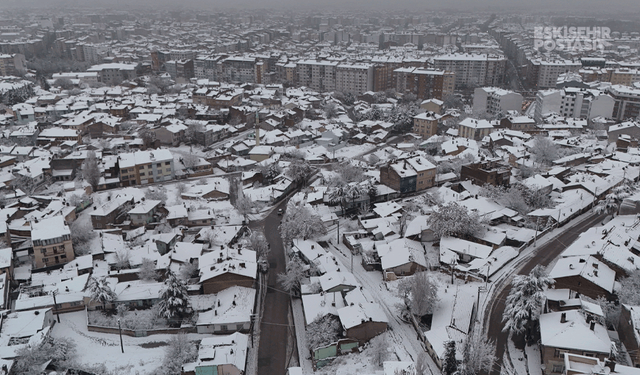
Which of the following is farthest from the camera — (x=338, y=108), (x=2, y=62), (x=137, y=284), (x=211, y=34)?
(x=211, y=34)

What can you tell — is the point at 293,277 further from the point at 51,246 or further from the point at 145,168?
the point at 145,168

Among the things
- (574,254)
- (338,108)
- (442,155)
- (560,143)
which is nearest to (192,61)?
(338,108)

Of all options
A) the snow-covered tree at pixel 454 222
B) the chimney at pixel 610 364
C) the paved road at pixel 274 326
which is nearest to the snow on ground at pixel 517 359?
the chimney at pixel 610 364

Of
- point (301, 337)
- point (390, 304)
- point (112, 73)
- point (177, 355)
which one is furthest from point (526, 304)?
point (112, 73)

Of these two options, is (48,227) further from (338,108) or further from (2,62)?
(2,62)

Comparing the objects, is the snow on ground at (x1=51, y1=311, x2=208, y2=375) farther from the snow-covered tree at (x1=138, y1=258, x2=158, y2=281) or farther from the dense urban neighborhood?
the snow-covered tree at (x1=138, y1=258, x2=158, y2=281)

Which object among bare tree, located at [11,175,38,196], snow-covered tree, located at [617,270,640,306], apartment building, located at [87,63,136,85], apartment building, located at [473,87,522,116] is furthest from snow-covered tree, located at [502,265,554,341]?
apartment building, located at [87,63,136,85]
